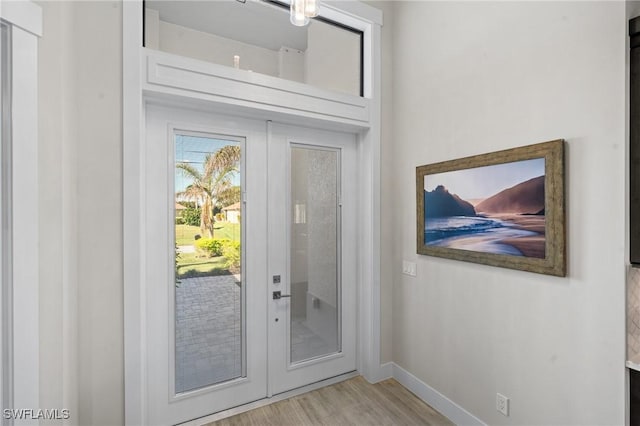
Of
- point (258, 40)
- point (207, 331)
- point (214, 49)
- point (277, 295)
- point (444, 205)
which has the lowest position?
point (207, 331)

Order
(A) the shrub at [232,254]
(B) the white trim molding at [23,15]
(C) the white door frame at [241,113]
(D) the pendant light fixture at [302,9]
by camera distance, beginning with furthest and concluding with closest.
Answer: (A) the shrub at [232,254] < (C) the white door frame at [241,113] < (D) the pendant light fixture at [302,9] < (B) the white trim molding at [23,15]

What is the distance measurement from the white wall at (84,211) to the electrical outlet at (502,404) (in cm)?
227

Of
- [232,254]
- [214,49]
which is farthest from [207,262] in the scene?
[214,49]

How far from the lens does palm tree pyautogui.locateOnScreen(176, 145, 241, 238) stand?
Result: 2.20 metres

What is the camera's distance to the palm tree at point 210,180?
220 cm

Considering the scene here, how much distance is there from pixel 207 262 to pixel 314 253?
866 millimetres

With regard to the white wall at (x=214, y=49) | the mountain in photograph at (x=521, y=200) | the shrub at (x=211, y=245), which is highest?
the white wall at (x=214, y=49)

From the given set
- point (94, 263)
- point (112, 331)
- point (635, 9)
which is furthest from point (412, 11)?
point (112, 331)

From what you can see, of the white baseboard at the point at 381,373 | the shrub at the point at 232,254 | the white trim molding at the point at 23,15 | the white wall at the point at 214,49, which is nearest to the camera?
the white trim molding at the point at 23,15

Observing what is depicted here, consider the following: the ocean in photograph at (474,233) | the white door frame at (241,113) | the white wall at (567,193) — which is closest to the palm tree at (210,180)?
the white door frame at (241,113)

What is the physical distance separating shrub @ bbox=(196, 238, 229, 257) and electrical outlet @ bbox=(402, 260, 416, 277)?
1485mm

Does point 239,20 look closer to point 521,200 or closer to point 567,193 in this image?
point 521,200

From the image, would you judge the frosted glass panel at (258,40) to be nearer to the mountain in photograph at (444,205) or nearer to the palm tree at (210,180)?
the palm tree at (210,180)

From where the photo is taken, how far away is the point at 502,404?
1.94 meters
